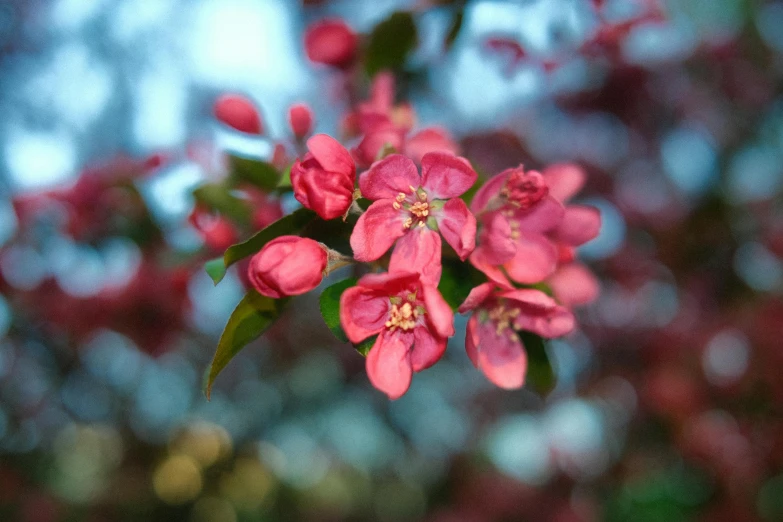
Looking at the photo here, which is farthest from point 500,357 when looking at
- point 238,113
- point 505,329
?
point 238,113

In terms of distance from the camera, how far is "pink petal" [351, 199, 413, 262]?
785 millimetres

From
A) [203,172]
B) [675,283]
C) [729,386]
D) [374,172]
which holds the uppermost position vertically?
[374,172]

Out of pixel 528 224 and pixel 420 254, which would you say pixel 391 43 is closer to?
pixel 528 224

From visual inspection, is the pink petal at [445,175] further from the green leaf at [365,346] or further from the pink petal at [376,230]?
the green leaf at [365,346]

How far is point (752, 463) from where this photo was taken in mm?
3104

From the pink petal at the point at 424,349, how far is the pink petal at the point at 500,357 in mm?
136

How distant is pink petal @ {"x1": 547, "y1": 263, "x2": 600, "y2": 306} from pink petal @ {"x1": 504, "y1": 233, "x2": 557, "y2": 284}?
208mm

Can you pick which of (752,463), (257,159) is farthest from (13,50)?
(752,463)

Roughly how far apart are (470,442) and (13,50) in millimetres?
3857

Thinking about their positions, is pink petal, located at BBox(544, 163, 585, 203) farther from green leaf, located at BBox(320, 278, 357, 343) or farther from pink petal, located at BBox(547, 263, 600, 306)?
green leaf, located at BBox(320, 278, 357, 343)

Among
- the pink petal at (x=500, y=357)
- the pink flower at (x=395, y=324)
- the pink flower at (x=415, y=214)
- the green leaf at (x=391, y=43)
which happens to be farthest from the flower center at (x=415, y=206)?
the green leaf at (x=391, y=43)

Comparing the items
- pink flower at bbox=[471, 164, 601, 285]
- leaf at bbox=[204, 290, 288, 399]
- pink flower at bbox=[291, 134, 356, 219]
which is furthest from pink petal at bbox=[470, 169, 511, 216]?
leaf at bbox=[204, 290, 288, 399]

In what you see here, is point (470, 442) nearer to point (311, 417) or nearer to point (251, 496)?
point (311, 417)

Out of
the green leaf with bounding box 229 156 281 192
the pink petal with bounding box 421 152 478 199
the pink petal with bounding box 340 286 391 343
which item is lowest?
the green leaf with bounding box 229 156 281 192
